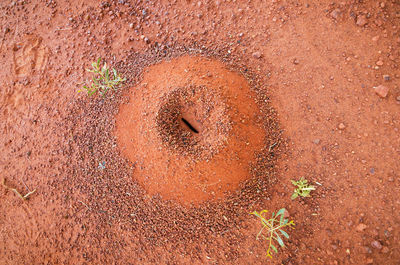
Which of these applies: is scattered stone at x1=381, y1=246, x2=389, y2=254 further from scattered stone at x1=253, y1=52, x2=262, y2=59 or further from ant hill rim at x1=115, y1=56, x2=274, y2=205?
scattered stone at x1=253, y1=52, x2=262, y2=59

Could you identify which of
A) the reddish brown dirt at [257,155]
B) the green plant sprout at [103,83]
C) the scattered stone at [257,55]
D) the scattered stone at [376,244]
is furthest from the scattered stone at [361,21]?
the green plant sprout at [103,83]

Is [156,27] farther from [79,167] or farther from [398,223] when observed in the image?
[398,223]

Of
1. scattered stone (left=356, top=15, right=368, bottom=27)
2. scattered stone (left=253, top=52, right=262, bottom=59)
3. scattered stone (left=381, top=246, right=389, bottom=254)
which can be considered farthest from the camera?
scattered stone (left=253, top=52, right=262, bottom=59)

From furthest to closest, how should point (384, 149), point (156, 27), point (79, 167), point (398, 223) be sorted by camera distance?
point (156, 27) < point (79, 167) < point (384, 149) < point (398, 223)

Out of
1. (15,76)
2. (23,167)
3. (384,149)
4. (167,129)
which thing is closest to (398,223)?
(384,149)

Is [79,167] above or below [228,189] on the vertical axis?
above

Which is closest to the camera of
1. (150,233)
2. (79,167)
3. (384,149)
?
(384,149)

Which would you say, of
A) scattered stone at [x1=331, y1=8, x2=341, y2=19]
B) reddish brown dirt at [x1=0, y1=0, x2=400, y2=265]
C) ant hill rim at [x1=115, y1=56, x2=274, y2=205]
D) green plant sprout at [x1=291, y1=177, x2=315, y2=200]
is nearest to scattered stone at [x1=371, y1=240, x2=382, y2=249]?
reddish brown dirt at [x1=0, y1=0, x2=400, y2=265]
